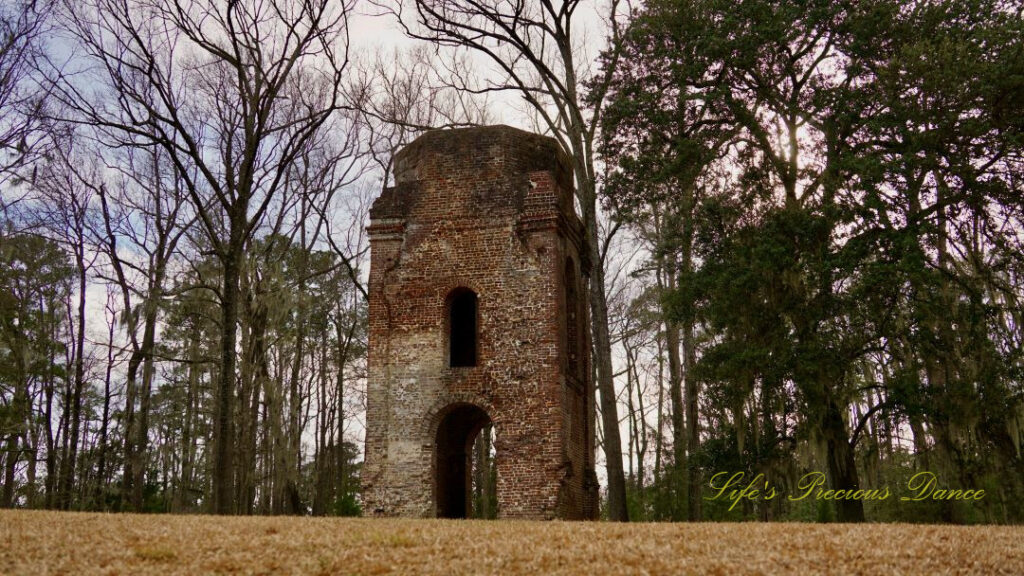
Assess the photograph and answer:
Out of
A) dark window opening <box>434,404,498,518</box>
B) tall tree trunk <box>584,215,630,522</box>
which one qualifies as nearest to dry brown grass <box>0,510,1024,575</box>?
tall tree trunk <box>584,215,630,522</box>

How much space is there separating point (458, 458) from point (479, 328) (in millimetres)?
3573

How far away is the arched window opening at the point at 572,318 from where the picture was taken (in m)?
19.1

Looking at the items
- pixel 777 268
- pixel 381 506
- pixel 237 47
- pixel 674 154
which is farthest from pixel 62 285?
pixel 777 268

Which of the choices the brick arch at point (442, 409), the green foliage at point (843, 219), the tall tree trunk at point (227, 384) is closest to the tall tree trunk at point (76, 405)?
the tall tree trunk at point (227, 384)

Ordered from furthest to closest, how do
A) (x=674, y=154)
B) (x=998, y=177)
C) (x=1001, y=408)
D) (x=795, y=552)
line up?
(x=674, y=154) → (x=998, y=177) → (x=1001, y=408) → (x=795, y=552)

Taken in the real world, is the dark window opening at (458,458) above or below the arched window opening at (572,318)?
below

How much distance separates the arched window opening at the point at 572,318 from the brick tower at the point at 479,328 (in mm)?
100

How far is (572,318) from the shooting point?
19500 mm

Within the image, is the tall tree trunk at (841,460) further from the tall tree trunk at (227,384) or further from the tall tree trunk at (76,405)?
the tall tree trunk at (76,405)

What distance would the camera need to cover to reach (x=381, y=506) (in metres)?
16.7

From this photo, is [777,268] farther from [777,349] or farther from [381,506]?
[381,506]

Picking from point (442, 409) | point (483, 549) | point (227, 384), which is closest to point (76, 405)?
point (227, 384)

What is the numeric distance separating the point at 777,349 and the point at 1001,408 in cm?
350

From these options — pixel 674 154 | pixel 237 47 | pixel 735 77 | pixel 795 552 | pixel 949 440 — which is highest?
pixel 237 47
